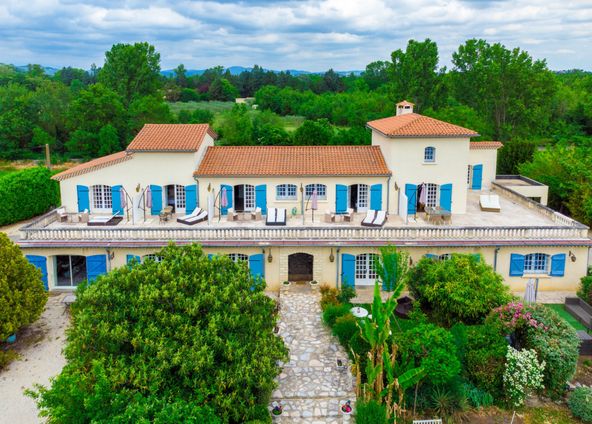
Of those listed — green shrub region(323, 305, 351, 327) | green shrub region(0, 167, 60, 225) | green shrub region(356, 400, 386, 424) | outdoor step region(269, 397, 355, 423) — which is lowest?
outdoor step region(269, 397, 355, 423)

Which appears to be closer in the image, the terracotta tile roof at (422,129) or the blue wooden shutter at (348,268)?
the blue wooden shutter at (348,268)

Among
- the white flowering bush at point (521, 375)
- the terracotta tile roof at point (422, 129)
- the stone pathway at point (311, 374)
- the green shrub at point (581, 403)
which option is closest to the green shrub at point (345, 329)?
the stone pathway at point (311, 374)

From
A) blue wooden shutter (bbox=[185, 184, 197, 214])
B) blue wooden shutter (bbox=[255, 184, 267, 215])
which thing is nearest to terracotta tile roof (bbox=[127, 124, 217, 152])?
blue wooden shutter (bbox=[185, 184, 197, 214])

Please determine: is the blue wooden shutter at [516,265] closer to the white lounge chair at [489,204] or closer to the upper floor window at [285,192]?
the white lounge chair at [489,204]

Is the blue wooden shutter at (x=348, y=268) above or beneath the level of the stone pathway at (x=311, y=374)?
above

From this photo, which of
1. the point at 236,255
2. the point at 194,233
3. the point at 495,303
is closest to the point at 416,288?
the point at 495,303

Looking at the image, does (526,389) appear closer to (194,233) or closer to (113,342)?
(113,342)

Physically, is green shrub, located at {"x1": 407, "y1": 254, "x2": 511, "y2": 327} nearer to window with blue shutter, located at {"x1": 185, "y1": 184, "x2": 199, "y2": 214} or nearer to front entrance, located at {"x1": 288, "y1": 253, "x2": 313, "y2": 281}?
front entrance, located at {"x1": 288, "y1": 253, "x2": 313, "y2": 281}
